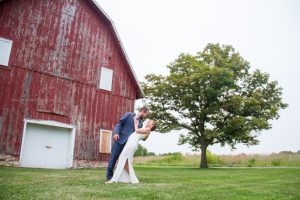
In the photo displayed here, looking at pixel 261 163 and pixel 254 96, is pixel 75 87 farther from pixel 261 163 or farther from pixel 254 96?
pixel 261 163

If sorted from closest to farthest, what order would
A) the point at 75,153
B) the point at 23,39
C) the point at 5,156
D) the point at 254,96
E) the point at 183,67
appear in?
the point at 5,156 < the point at 23,39 < the point at 75,153 < the point at 254,96 < the point at 183,67

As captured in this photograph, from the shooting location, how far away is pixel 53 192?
15.3 feet

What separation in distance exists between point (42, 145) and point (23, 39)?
5418mm

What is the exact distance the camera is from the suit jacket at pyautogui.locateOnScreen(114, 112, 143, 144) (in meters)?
7.77

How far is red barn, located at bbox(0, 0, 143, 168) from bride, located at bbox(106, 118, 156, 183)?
825 centimetres

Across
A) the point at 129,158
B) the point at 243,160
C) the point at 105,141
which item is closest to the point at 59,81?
the point at 105,141

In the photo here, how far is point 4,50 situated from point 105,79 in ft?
18.4

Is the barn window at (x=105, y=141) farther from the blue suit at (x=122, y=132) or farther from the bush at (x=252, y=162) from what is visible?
the bush at (x=252, y=162)

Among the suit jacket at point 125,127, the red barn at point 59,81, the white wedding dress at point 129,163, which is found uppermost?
the red barn at point 59,81

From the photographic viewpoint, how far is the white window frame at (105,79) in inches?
671

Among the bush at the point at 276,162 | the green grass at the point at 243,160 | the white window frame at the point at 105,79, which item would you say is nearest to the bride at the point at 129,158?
the white window frame at the point at 105,79

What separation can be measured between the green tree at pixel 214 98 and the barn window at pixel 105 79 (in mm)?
8605

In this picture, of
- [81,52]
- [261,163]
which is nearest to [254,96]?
[261,163]

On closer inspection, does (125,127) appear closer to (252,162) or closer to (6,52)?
(6,52)
